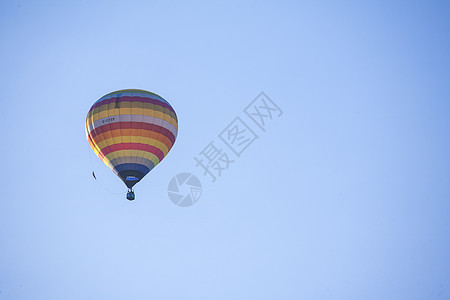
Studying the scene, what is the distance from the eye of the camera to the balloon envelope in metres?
36.0

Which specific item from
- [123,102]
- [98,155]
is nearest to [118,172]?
[98,155]

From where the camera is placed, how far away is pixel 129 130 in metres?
36.1

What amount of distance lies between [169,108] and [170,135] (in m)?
1.52

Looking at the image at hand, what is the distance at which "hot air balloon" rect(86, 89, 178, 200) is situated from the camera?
1417 inches

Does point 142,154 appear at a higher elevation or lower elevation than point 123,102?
lower

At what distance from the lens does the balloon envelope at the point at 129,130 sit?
36.0 metres

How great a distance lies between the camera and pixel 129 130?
36.1m

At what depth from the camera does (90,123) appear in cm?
3659

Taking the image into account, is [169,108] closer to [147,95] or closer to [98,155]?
[147,95]

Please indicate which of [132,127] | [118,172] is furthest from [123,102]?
[118,172]

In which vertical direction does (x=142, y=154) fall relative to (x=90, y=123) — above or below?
below

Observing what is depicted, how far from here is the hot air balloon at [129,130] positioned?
118ft

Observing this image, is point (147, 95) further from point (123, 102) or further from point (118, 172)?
point (118, 172)

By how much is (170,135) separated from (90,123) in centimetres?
448
